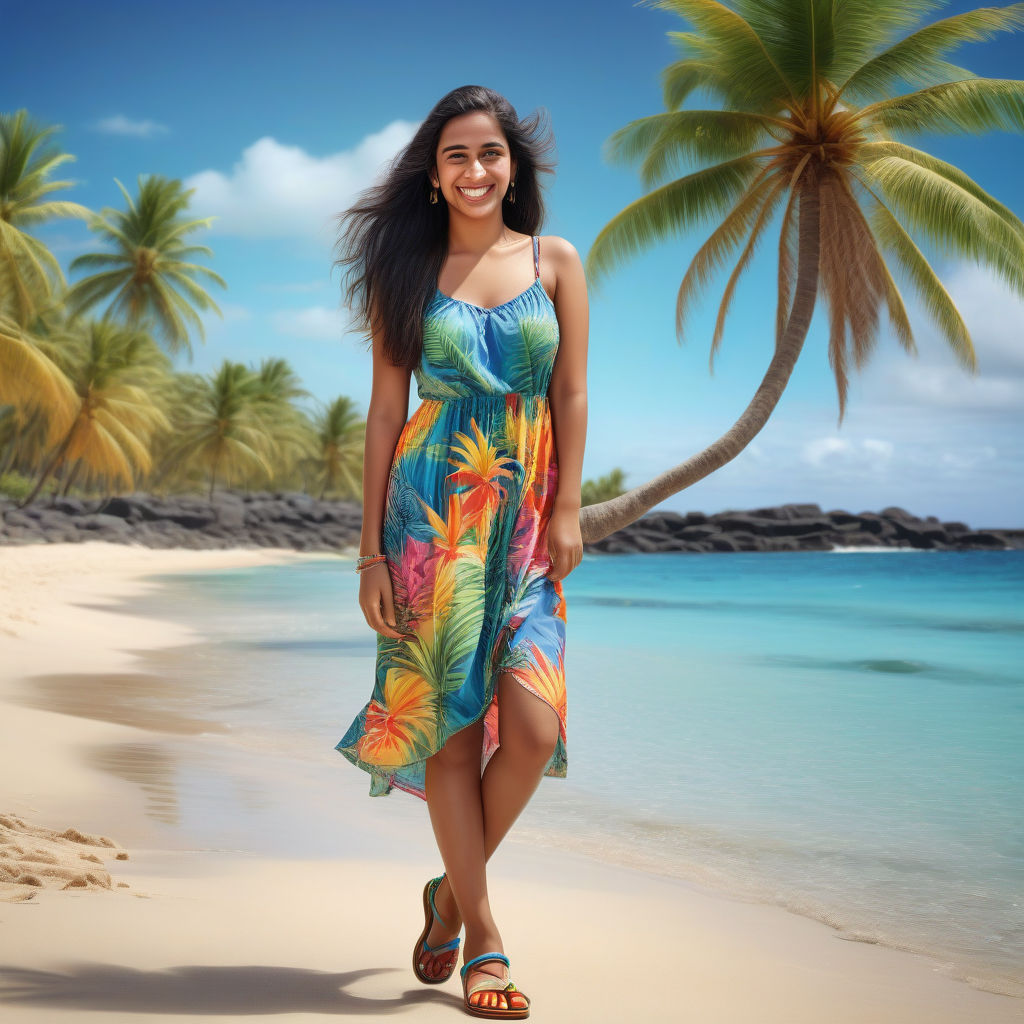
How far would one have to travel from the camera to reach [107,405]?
31.5m

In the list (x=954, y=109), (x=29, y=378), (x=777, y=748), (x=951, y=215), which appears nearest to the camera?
(x=777, y=748)

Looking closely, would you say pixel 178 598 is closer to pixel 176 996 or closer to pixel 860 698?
pixel 860 698

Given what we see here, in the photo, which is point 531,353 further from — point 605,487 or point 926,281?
point 605,487

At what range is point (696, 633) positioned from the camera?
1738cm

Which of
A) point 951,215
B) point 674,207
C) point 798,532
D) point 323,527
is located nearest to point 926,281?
point 951,215

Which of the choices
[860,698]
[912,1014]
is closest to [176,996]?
[912,1014]

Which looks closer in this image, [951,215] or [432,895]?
[432,895]

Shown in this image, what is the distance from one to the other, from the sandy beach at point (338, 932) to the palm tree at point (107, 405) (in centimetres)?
2776

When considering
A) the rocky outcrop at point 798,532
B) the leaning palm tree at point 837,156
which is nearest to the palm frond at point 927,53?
the leaning palm tree at point 837,156

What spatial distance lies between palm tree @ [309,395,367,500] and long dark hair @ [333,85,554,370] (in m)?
46.3

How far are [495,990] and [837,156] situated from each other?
30.6 feet

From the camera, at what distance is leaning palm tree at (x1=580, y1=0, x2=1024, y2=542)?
965 cm

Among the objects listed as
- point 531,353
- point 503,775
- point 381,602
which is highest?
point 531,353

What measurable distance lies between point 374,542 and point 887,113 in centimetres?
968
